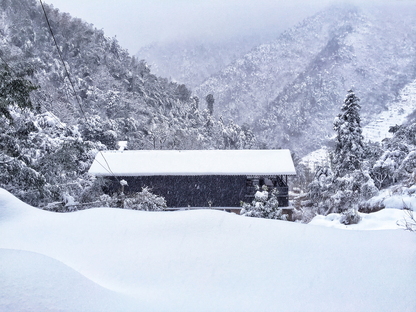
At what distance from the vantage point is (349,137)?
865 inches

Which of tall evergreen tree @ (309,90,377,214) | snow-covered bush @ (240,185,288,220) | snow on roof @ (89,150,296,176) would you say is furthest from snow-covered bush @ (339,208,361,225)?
tall evergreen tree @ (309,90,377,214)

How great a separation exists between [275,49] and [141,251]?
6316 inches

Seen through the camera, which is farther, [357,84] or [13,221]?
[357,84]

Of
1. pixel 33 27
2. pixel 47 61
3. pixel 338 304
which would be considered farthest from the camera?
pixel 33 27

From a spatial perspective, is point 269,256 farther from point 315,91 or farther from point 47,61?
point 315,91

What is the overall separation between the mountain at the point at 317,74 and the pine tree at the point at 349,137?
241 feet

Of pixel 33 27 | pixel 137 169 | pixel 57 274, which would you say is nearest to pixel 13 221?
pixel 57 274

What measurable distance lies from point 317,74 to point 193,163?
122 meters

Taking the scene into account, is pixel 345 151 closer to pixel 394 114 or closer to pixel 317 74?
pixel 394 114

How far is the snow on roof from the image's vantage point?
59.2ft

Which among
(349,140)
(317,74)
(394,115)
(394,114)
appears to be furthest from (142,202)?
(317,74)

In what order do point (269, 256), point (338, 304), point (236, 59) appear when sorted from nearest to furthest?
point (338, 304) → point (269, 256) → point (236, 59)

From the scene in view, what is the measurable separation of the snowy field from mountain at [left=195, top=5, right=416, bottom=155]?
304 ft

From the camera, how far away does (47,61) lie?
42156 mm
